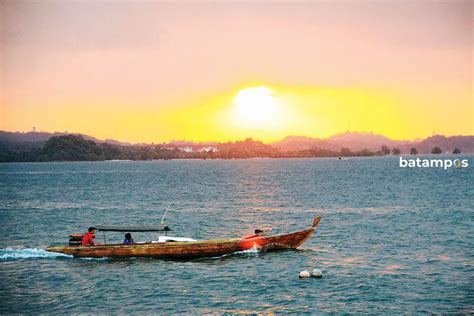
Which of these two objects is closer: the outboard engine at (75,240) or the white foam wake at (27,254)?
the outboard engine at (75,240)

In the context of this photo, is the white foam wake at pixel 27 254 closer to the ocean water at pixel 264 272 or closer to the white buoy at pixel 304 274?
the ocean water at pixel 264 272

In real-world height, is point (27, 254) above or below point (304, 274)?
above

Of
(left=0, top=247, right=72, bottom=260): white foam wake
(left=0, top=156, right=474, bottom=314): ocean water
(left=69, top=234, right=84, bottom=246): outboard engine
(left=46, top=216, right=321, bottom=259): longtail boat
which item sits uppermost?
(left=69, top=234, right=84, bottom=246): outboard engine

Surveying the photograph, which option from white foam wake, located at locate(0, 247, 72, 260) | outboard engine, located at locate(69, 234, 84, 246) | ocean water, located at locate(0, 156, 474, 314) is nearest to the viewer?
ocean water, located at locate(0, 156, 474, 314)

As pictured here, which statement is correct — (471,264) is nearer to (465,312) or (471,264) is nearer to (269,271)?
(465,312)

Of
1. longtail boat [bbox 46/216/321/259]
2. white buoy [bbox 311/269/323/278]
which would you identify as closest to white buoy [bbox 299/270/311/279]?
white buoy [bbox 311/269/323/278]

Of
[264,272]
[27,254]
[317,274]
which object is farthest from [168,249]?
[27,254]

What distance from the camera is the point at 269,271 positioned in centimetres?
3108

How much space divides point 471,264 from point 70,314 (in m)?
24.4

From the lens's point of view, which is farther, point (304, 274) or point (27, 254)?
point (27, 254)

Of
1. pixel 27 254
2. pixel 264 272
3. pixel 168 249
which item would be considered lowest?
pixel 264 272

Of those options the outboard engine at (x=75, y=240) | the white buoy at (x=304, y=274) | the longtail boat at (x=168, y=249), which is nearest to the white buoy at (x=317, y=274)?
the white buoy at (x=304, y=274)

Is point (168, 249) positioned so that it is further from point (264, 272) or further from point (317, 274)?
point (317, 274)

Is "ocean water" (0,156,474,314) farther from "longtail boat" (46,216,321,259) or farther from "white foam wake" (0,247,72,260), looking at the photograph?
"longtail boat" (46,216,321,259)
